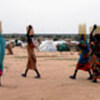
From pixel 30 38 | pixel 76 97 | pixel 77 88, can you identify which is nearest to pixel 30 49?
pixel 30 38

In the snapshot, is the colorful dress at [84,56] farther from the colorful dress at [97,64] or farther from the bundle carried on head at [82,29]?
the colorful dress at [97,64]

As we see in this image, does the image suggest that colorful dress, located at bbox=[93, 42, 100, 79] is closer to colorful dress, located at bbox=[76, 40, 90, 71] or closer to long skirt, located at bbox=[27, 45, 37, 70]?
colorful dress, located at bbox=[76, 40, 90, 71]

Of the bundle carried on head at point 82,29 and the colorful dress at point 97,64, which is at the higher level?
the bundle carried on head at point 82,29

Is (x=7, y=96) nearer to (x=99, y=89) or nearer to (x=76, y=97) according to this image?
(x=76, y=97)

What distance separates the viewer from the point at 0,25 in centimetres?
853

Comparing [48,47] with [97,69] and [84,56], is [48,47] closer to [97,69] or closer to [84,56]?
[84,56]

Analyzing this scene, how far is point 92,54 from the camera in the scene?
30.7 ft

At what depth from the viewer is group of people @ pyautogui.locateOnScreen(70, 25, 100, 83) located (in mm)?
9125

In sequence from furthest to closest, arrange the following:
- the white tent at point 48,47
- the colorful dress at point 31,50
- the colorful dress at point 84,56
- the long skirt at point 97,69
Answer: the white tent at point 48,47
the colorful dress at point 31,50
the colorful dress at point 84,56
the long skirt at point 97,69

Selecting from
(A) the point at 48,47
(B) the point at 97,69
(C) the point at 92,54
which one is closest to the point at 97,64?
(B) the point at 97,69

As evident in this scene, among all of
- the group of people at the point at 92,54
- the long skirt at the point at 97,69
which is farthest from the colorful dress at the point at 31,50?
the long skirt at the point at 97,69

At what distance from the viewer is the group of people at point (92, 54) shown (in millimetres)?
9125

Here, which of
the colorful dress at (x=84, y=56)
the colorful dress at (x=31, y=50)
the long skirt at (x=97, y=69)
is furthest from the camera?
the colorful dress at (x=31, y=50)

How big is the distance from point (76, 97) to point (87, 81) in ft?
8.52
